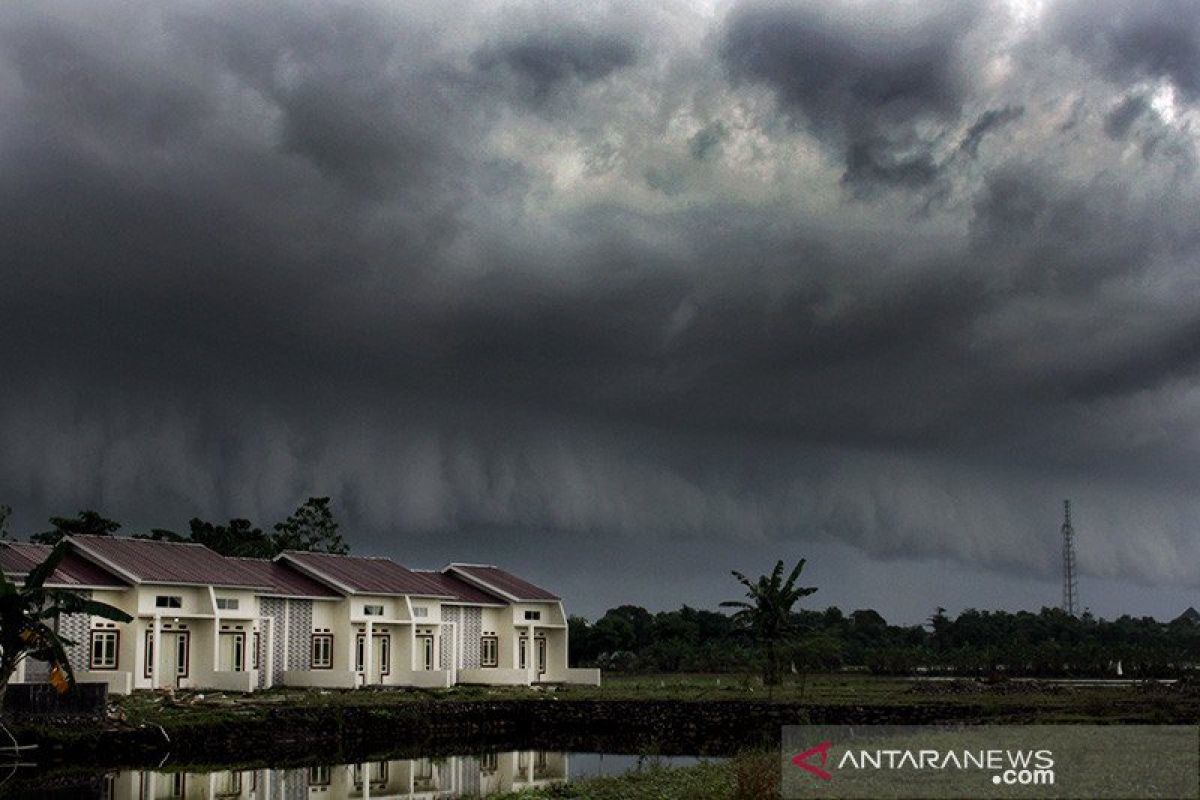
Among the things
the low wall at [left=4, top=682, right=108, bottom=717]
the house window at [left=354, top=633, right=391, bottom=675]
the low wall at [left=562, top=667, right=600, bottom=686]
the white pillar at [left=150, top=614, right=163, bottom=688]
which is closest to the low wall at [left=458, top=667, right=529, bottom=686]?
the house window at [left=354, top=633, right=391, bottom=675]

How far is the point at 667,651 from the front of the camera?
75062 mm

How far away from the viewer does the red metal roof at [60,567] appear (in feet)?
133

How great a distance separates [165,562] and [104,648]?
4352mm

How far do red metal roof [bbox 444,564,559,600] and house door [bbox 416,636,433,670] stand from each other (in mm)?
4980

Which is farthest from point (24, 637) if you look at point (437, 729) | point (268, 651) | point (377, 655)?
point (377, 655)

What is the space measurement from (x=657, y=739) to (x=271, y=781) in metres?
15.8

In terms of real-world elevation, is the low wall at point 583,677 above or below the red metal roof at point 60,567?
below

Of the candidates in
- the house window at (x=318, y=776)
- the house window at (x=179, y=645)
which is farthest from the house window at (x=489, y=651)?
the house window at (x=318, y=776)

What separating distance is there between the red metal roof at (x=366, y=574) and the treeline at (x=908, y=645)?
13316 mm

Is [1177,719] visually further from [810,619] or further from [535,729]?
[810,619]

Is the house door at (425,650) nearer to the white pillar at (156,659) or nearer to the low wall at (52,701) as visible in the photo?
the white pillar at (156,659)

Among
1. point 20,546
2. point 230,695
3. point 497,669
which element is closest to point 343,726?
point 230,695

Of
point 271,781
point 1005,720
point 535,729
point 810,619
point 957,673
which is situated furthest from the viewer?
point 810,619

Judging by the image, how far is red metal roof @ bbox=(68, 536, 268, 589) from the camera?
43938 millimetres
